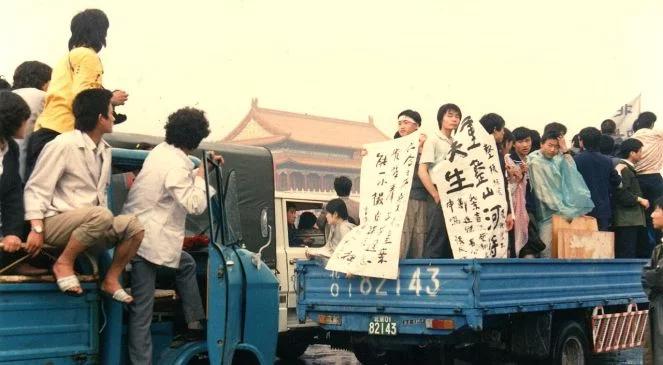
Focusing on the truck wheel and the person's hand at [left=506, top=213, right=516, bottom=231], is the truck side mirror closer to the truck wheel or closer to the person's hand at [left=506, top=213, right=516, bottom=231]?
the person's hand at [left=506, top=213, right=516, bottom=231]

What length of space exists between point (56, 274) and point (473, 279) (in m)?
3.27

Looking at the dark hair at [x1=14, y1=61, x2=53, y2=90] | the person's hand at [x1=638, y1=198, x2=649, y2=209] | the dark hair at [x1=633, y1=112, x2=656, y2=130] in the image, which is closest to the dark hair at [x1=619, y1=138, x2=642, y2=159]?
the person's hand at [x1=638, y1=198, x2=649, y2=209]

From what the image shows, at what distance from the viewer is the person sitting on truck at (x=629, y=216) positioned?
32.3ft

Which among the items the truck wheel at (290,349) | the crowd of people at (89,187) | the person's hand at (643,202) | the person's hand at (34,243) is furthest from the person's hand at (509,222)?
the person's hand at (34,243)

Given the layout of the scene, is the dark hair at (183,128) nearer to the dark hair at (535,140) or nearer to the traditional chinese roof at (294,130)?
the dark hair at (535,140)

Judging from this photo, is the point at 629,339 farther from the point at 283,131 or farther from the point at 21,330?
the point at 283,131

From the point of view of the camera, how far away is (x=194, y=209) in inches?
205

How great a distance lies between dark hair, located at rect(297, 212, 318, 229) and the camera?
10211 millimetres

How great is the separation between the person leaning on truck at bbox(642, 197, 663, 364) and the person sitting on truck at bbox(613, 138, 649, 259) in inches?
130

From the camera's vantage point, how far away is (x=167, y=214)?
5.32m

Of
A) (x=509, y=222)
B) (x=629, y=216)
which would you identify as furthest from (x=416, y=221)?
(x=629, y=216)

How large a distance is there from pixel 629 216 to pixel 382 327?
419cm

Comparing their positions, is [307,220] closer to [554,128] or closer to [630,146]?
[554,128]

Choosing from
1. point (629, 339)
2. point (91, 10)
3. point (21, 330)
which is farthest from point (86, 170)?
point (629, 339)
